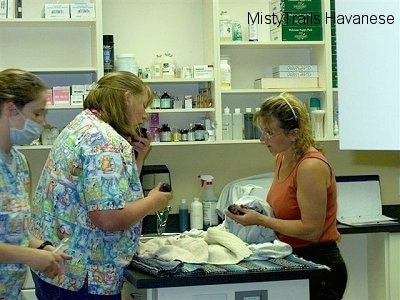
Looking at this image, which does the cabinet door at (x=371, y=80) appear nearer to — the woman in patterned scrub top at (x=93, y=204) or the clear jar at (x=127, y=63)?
the woman in patterned scrub top at (x=93, y=204)

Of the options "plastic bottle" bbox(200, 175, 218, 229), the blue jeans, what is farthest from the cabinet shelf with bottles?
the blue jeans

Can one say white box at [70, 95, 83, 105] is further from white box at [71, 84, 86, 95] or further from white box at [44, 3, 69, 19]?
white box at [44, 3, 69, 19]

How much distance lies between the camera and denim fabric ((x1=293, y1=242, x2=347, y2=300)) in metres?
2.32

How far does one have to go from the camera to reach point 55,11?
346 centimetres

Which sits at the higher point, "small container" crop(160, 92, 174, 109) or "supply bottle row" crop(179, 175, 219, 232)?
"small container" crop(160, 92, 174, 109)

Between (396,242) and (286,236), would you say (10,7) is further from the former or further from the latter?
(396,242)

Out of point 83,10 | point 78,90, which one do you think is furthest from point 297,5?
point 78,90

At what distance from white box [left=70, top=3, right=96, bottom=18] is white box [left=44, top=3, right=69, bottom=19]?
0.04 metres

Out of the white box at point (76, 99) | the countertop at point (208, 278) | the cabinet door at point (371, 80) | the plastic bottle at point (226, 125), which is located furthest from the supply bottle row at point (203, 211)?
the cabinet door at point (371, 80)

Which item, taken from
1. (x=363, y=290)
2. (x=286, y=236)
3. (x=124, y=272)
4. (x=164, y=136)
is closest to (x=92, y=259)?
(x=124, y=272)

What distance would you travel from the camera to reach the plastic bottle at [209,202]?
369cm

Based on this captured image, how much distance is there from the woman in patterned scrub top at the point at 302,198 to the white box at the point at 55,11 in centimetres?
149

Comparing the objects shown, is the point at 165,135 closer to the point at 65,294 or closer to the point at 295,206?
the point at 295,206

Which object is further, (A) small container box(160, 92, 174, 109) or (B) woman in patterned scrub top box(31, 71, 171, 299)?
(A) small container box(160, 92, 174, 109)
